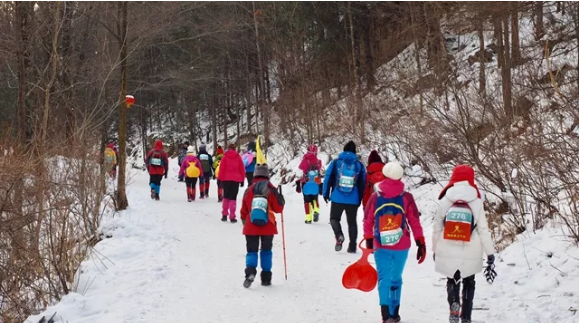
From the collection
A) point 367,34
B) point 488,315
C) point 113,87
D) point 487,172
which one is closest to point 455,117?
point 487,172

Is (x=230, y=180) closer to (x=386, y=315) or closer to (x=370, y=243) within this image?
(x=370, y=243)

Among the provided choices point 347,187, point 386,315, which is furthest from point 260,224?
point 347,187

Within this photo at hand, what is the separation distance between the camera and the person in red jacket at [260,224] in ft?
21.9

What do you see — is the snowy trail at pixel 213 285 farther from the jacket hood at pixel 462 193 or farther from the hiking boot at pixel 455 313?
the jacket hood at pixel 462 193

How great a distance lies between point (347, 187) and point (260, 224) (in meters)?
2.42

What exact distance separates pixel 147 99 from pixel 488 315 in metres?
41.4

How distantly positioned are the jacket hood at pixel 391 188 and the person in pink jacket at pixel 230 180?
6.92 meters

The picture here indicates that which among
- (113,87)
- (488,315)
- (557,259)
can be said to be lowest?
(488,315)

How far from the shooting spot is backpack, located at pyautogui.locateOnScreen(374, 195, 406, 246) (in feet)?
17.1

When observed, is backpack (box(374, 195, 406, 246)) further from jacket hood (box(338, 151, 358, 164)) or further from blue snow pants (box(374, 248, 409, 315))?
jacket hood (box(338, 151, 358, 164))

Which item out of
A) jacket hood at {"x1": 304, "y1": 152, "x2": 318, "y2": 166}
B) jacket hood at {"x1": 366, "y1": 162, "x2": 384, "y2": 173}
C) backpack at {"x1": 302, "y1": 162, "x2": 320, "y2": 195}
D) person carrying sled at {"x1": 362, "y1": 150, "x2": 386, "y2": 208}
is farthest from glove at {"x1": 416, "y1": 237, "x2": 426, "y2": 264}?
jacket hood at {"x1": 304, "y1": 152, "x2": 318, "y2": 166}

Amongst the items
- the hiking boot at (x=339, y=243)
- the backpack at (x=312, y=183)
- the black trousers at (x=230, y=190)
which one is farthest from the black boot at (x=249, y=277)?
the black trousers at (x=230, y=190)

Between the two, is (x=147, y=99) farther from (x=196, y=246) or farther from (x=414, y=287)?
(x=414, y=287)

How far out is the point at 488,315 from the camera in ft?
18.3
